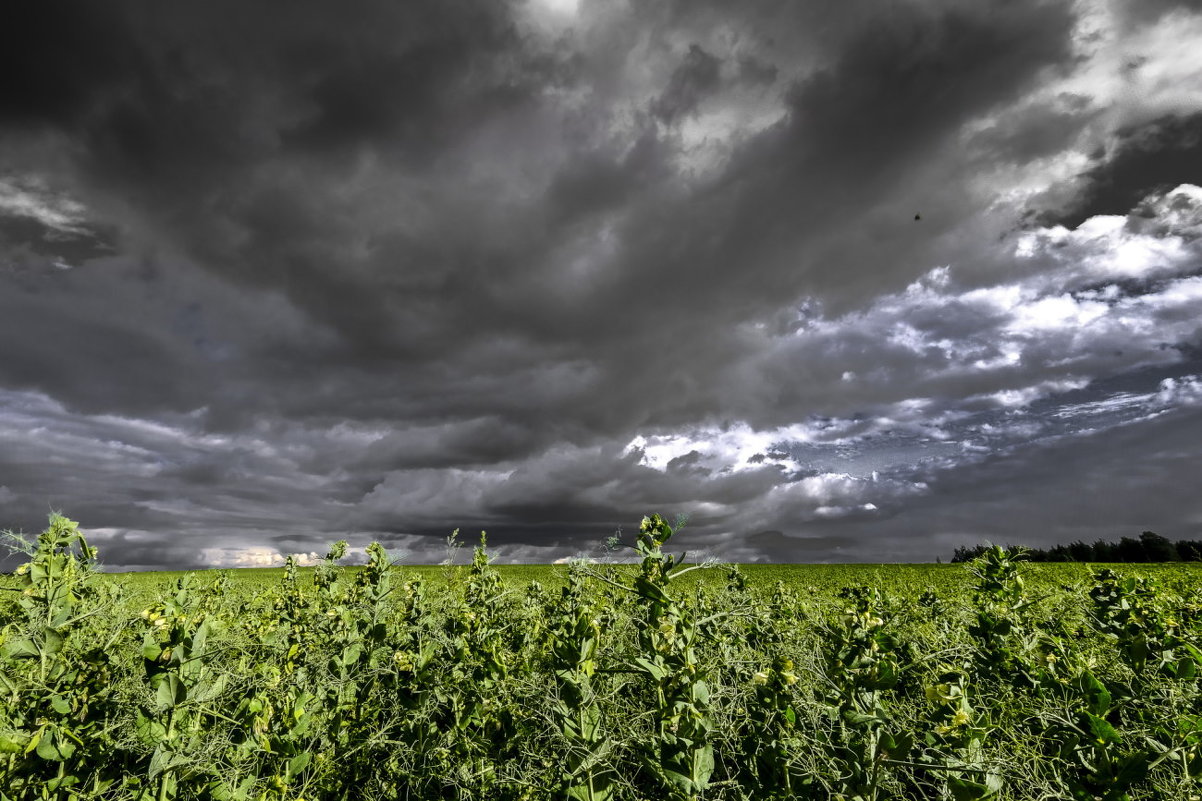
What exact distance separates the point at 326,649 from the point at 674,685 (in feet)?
14.5

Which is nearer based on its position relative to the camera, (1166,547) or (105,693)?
(105,693)

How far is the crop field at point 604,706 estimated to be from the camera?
2.79m

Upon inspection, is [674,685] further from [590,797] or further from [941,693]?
[941,693]

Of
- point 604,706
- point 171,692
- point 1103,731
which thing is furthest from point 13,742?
point 1103,731

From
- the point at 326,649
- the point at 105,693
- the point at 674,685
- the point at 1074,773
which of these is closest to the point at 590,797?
the point at 674,685

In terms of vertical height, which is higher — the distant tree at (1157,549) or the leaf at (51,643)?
the leaf at (51,643)

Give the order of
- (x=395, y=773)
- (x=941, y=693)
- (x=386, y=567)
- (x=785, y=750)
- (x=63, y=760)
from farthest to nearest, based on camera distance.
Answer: (x=386, y=567) < (x=395, y=773) < (x=63, y=760) < (x=785, y=750) < (x=941, y=693)

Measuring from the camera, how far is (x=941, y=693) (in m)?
2.56

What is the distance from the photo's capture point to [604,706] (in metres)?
4.47

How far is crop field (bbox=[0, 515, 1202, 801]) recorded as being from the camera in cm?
279

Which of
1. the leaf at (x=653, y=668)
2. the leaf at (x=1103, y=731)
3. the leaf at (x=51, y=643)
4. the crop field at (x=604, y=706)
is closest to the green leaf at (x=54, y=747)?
the crop field at (x=604, y=706)

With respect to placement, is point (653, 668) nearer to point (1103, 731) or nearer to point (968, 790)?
point (968, 790)

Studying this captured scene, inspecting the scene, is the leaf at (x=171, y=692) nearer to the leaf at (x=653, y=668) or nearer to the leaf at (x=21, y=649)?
the leaf at (x=21, y=649)

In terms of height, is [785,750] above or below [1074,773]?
above
